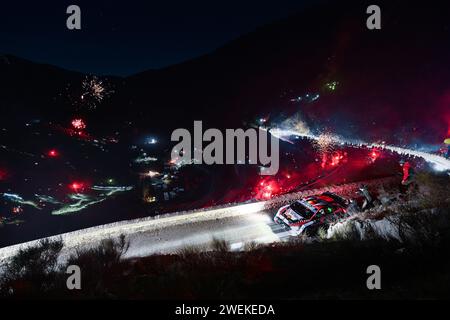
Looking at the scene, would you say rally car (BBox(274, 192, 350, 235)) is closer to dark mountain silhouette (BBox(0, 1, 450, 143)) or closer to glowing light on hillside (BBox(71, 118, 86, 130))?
dark mountain silhouette (BBox(0, 1, 450, 143))

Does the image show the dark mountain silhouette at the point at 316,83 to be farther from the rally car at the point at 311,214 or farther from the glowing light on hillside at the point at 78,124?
the rally car at the point at 311,214

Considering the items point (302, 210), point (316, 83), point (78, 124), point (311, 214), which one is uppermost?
point (316, 83)

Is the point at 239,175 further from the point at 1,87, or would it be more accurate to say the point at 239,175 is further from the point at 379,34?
the point at 1,87

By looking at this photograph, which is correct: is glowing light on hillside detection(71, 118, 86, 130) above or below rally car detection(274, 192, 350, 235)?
above

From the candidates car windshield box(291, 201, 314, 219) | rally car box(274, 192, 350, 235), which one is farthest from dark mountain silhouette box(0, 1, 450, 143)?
car windshield box(291, 201, 314, 219)

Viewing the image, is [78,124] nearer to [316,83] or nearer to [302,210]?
[316,83]

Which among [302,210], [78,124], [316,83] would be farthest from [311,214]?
[316,83]

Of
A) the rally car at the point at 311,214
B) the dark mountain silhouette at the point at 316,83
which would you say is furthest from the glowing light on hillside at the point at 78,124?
the rally car at the point at 311,214
